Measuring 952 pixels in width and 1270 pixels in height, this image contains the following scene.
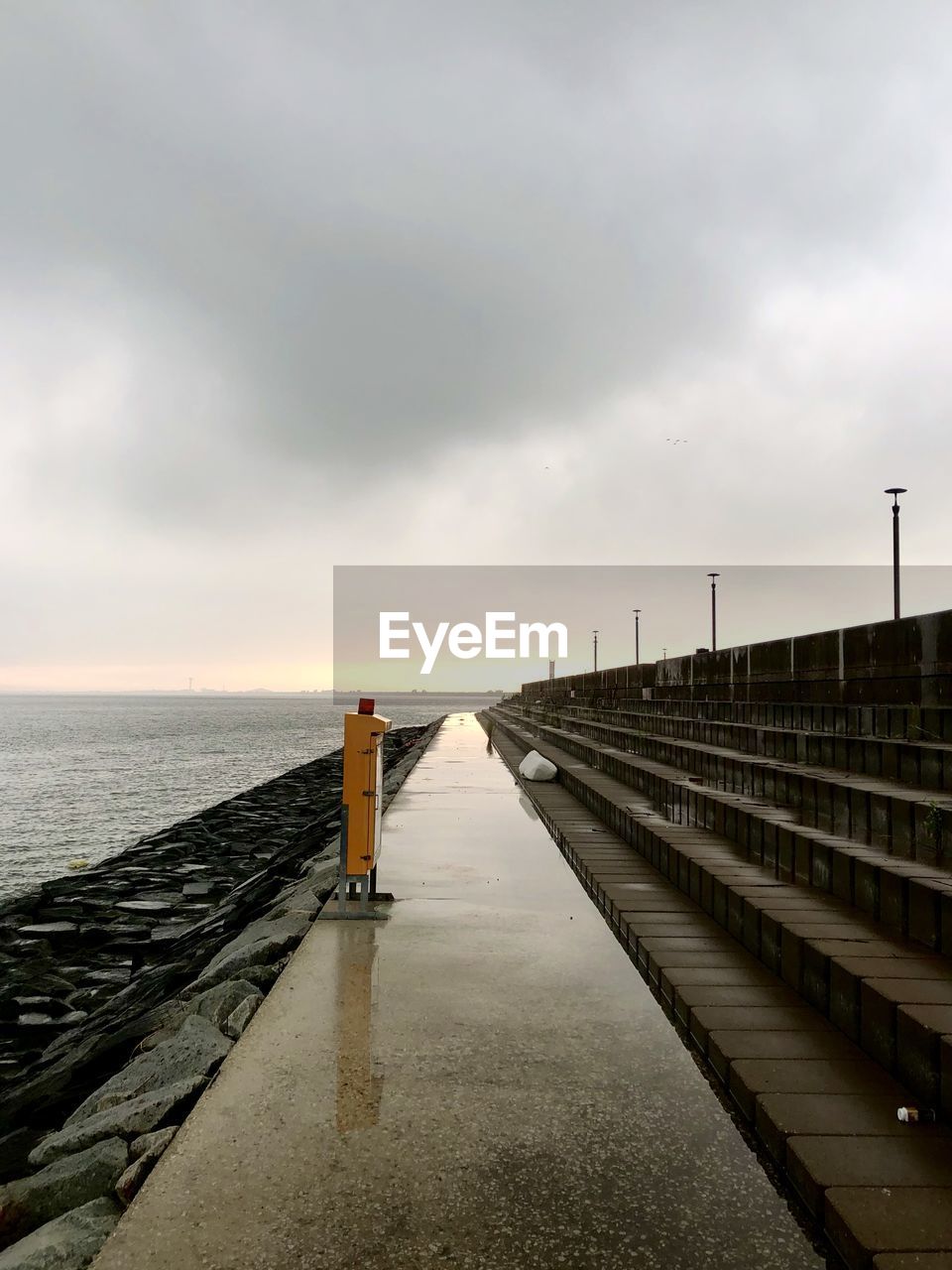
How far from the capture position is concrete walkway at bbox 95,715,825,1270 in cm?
189

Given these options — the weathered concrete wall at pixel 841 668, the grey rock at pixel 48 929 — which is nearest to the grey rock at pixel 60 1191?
the grey rock at pixel 48 929

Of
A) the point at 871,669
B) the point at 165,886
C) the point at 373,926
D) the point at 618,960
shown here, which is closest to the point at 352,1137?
the point at 618,960

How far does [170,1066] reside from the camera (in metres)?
3.26

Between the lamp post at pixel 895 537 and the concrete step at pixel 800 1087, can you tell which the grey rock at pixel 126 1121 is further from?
the lamp post at pixel 895 537

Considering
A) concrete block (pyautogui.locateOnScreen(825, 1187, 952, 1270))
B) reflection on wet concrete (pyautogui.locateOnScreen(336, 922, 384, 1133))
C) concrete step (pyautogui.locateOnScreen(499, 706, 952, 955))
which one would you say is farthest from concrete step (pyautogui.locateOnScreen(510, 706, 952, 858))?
reflection on wet concrete (pyautogui.locateOnScreen(336, 922, 384, 1133))

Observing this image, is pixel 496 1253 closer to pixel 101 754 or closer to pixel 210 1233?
pixel 210 1233

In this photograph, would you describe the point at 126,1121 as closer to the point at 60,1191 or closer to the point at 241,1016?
the point at 60,1191

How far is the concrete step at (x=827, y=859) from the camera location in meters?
3.17

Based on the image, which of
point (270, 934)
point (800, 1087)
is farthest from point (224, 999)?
point (800, 1087)

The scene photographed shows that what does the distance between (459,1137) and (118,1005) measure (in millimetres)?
4781

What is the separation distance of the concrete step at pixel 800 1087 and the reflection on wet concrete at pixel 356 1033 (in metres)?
1.16

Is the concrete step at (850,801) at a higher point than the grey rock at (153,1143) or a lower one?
higher

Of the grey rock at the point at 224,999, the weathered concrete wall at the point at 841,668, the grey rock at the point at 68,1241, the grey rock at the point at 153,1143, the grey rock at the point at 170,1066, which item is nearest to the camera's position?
the grey rock at the point at 68,1241

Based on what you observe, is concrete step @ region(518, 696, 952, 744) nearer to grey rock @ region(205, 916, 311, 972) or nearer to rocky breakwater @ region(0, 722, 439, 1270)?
grey rock @ region(205, 916, 311, 972)
